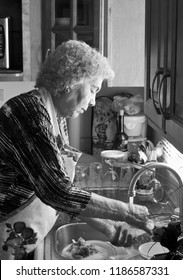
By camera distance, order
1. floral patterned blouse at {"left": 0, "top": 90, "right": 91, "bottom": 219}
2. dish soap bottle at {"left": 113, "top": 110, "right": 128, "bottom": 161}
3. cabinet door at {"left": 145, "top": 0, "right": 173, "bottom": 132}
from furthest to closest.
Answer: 1. dish soap bottle at {"left": 113, "top": 110, "right": 128, "bottom": 161}
2. floral patterned blouse at {"left": 0, "top": 90, "right": 91, "bottom": 219}
3. cabinet door at {"left": 145, "top": 0, "right": 173, "bottom": 132}

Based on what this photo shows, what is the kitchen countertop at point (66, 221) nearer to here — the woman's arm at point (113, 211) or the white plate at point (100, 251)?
the white plate at point (100, 251)

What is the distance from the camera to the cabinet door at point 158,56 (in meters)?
1.26

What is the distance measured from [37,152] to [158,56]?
48 cm

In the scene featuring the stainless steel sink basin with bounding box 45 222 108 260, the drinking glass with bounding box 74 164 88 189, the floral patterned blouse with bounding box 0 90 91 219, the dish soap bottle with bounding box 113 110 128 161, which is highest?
the floral patterned blouse with bounding box 0 90 91 219

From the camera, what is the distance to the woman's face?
5.64 ft

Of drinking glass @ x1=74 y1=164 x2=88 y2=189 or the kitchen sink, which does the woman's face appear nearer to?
the kitchen sink

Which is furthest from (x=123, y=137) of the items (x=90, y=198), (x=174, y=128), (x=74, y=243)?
(x=174, y=128)

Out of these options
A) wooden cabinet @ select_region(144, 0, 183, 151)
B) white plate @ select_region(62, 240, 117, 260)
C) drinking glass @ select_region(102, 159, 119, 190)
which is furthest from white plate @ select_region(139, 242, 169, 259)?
drinking glass @ select_region(102, 159, 119, 190)

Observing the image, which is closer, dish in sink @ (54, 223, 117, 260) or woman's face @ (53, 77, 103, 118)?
woman's face @ (53, 77, 103, 118)

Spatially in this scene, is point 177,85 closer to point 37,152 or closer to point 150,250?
point 37,152

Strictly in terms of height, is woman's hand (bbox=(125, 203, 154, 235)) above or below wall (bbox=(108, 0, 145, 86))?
below

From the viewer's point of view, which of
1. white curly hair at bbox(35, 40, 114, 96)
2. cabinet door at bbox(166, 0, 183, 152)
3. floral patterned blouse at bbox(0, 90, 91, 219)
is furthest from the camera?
white curly hair at bbox(35, 40, 114, 96)

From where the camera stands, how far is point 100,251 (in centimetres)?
188

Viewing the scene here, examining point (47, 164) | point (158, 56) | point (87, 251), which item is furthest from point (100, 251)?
point (158, 56)
